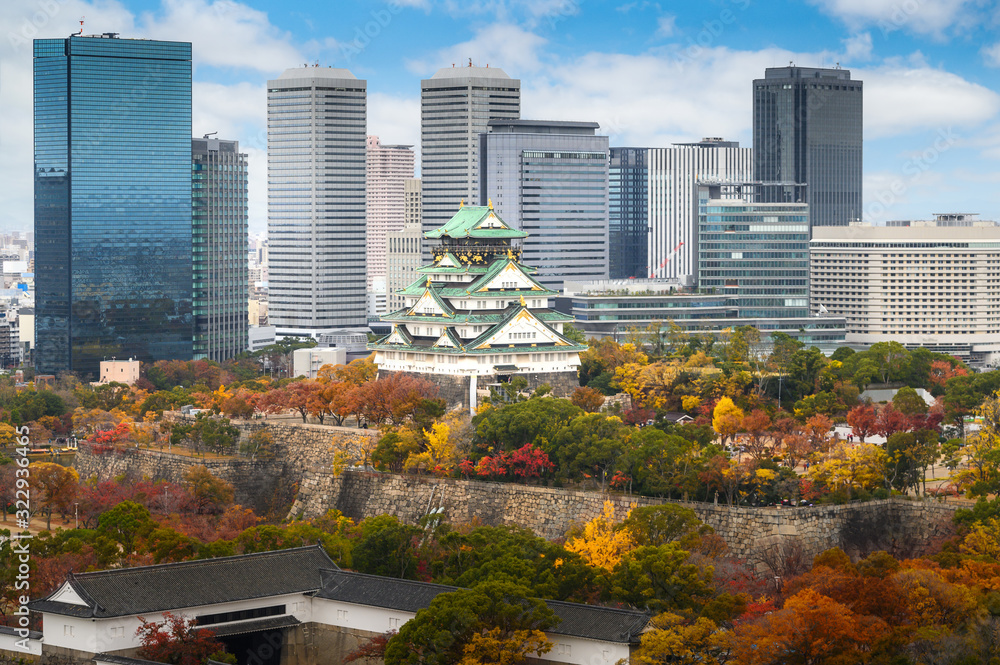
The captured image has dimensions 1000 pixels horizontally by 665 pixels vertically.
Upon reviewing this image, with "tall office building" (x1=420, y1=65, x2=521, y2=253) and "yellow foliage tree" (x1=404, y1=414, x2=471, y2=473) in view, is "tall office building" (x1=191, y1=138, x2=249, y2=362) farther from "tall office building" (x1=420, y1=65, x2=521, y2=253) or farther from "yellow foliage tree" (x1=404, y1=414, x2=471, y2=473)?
"yellow foliage tree" (x1=404, y1=414, x2=471, y2=473)

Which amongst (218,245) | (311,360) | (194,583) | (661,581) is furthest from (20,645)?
(218,245)

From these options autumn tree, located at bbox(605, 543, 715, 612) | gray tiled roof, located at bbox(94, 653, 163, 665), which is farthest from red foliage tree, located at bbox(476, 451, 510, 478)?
gray tiled roof, located at bbox(94, 653, 163, 665)

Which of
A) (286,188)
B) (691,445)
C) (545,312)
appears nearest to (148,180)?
(286,188)

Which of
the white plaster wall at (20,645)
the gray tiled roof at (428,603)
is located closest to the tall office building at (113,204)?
the gray tiled roof at (428,603)

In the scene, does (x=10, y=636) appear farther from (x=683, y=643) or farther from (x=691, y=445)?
(x=691, y=445)

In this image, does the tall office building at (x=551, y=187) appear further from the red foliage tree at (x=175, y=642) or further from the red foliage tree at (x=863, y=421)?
the red foliage tree at (x=175, y=642)
